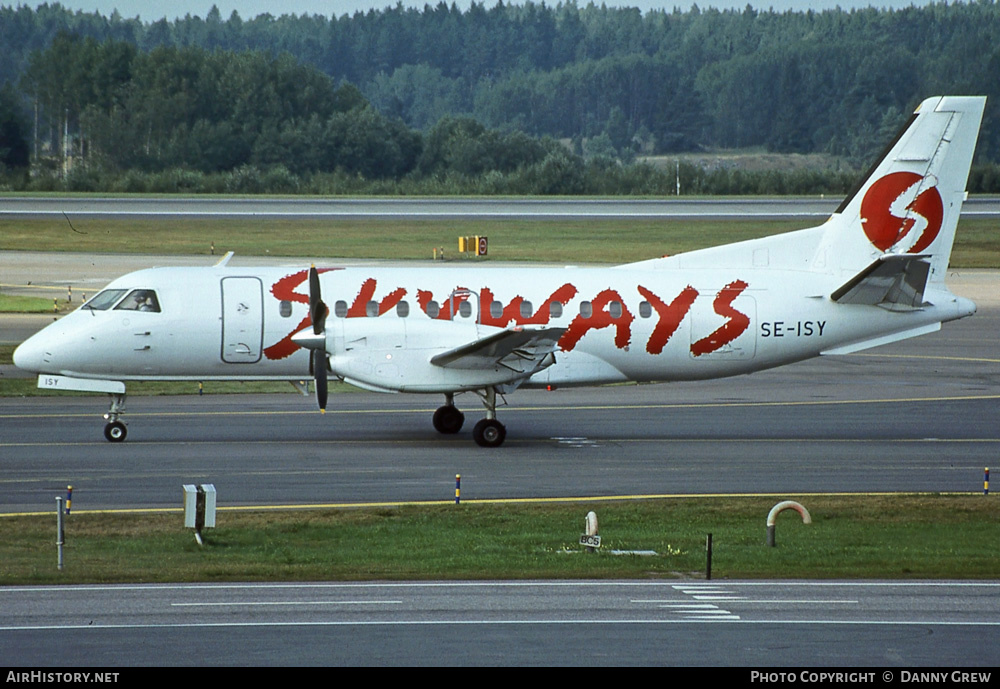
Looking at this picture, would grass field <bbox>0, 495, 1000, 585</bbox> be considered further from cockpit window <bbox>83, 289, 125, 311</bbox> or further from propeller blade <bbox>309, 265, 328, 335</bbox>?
cockpit window <bbox>83, 289, 125, 311</bbox>

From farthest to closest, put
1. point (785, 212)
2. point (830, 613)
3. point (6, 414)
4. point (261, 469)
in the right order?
point (785, 212), point (6, 414), point (261, 469), point (830, 613)

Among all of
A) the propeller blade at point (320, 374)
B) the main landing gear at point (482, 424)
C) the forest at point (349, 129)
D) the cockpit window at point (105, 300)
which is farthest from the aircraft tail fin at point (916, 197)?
the forest at point (349, 129)

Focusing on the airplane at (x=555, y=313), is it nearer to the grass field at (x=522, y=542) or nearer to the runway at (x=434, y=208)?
the grass field at (x=522, y=542)

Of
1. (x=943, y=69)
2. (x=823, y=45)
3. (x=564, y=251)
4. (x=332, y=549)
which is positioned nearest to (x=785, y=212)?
(x=564, y=251)

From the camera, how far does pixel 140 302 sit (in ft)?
87.4

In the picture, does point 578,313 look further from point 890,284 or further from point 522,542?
point 522,542

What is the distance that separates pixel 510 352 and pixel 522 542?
744cm

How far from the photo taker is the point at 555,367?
26.7m

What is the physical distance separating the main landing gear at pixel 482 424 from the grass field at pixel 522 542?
16.0ft

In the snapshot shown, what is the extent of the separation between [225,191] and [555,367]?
258ft

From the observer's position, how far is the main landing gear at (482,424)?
85.9 ft

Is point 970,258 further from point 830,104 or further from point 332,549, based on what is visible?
point 830,104

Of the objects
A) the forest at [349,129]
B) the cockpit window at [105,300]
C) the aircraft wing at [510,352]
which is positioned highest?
the forest at [349,129]

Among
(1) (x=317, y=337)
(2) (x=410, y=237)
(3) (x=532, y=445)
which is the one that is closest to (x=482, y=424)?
(3) (x=532, y=445)
